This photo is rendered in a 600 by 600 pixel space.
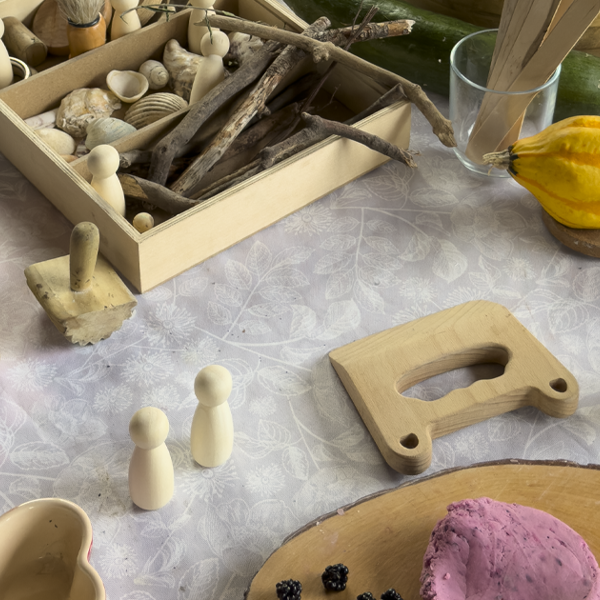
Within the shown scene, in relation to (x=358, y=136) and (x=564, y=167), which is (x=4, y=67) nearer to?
(x=358, y=136)

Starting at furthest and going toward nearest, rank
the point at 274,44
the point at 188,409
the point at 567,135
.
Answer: the point at 274,44
the point at 567,135
the point at 188,409

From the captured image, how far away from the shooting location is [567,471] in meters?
0.62

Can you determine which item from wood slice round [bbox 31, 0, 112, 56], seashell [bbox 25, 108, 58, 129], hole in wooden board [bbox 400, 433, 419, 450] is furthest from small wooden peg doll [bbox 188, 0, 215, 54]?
hole in wooden board [bbox 400, 433, 419, 450]

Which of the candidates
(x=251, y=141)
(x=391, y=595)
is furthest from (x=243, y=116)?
(x=391, y=595)

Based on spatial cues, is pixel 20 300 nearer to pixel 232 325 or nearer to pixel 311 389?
pixel 232 325

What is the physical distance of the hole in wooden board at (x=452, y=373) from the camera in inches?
28.5

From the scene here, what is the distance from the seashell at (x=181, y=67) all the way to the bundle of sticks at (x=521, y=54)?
0.39 m

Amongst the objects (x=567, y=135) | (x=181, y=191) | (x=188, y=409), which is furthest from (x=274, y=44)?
(x=188, y=409)

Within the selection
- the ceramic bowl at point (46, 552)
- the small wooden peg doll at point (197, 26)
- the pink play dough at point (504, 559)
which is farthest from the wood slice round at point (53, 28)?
the pink play dough at point (504, 559)

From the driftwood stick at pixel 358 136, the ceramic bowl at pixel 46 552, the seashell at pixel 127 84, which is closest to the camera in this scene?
the ceramic bowl at pixel 46 552

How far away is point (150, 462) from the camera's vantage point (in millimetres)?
583

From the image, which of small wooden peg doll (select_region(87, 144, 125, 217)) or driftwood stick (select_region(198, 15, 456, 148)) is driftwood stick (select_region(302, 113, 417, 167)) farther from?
small wooden peg doll (select_region(87, 144, 125, 217))

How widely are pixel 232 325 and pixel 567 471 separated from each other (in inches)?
14.5

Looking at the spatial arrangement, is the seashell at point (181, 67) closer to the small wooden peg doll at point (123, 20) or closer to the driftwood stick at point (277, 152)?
the small wooden peg doll at point (123, 20)
